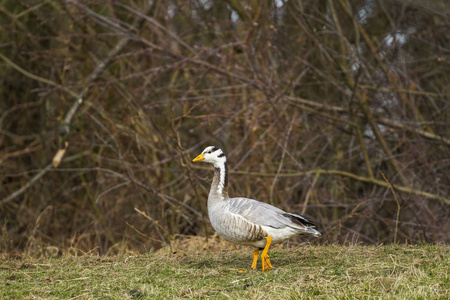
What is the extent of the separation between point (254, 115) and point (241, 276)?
4.71m

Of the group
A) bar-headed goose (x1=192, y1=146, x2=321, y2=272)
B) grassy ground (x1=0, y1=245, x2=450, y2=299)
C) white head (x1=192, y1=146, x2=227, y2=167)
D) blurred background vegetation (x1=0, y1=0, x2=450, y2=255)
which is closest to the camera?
grassy ground (x1=0, y1=245, x2=450, y2=299)

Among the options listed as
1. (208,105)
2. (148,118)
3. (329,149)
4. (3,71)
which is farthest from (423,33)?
(3,71)

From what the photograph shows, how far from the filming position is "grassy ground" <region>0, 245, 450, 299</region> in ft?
13.3

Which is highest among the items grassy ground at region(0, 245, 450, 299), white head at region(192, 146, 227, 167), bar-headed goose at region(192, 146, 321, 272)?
white head at region(192, 146, 227, 167)

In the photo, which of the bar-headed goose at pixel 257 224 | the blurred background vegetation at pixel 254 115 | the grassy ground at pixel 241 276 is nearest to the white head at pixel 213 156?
the bar-headed goose at pixel 257 224

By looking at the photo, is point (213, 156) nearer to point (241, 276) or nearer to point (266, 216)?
point (266, 216)

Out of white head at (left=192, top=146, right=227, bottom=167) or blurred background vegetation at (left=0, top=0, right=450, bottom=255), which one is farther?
blurred background vegetation at (left=0, top=0, right=450, bottom=255)

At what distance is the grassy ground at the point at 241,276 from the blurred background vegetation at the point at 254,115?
2.10 metres

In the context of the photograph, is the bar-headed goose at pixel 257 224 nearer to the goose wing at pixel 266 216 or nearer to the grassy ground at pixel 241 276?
the goose wing at pixel 266 216

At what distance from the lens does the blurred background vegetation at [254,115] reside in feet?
29.5

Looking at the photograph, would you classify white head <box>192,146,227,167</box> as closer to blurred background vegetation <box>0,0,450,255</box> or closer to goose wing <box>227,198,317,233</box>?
goose wing <box>227,198,317,233</box>

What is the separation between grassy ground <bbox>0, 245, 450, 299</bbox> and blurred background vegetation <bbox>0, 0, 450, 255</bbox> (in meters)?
2.10

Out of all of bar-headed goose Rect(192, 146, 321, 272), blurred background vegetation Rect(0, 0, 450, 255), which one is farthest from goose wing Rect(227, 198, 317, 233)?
blurred background vegetation Rect(0, 0, 450, 255)

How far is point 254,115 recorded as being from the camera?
9.28m
